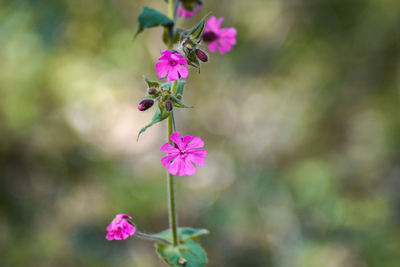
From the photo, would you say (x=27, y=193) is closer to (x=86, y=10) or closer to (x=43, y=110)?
(x=43, y=110)

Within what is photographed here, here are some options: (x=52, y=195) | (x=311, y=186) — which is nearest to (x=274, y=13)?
(x=311, y=186)

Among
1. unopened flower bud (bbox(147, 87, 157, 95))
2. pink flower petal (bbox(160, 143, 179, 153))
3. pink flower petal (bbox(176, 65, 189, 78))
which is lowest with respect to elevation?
pink flower petal (bbox(160, 143, 179, 153))

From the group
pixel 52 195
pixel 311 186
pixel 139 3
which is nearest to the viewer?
pixel 311 186

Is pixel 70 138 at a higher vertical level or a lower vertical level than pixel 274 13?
lower

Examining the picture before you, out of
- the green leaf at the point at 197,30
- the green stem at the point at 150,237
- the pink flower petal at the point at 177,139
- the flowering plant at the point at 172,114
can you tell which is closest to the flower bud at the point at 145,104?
the flowering plant at the point at 172,114

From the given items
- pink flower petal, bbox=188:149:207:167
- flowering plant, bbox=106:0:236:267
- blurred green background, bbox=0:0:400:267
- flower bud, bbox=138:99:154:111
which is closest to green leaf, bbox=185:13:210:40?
flowering plant, bbox=106:0:236:267

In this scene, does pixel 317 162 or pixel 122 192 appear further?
pixel 317 162

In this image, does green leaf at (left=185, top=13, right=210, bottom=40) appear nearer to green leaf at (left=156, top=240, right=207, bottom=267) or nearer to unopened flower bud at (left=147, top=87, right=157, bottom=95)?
unopened flower bud at (left=147, top=87, right=157, bottom=95)
